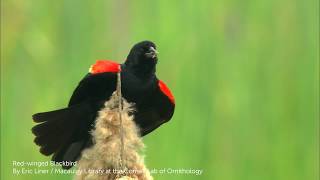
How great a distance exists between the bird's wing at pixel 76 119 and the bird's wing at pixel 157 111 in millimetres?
128

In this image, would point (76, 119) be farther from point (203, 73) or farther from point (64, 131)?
point (203, 73)

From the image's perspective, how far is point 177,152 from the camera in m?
1.79

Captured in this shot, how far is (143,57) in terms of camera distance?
1.49 metres

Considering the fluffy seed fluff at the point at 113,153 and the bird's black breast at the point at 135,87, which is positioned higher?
the bird's black breast at the point at 135,87

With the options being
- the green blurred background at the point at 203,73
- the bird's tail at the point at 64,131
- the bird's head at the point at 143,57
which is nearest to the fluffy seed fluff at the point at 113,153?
the bird's tail at the point at 64,131

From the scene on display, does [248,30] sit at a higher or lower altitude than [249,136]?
higher

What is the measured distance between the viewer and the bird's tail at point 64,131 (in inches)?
53.4

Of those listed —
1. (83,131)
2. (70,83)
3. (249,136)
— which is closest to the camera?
(83,131)

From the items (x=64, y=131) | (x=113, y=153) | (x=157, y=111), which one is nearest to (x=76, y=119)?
(x=64, y=131)

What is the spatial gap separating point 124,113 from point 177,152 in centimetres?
81

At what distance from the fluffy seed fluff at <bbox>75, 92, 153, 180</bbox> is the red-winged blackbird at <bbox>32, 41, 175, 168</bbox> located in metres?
0.41

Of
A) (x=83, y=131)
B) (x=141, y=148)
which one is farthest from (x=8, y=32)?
(x=141, y=148)

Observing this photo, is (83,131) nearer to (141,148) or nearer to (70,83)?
(70,83)

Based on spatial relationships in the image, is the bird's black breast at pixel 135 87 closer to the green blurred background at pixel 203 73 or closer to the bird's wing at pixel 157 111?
the bird's wing at pixel 157 111
